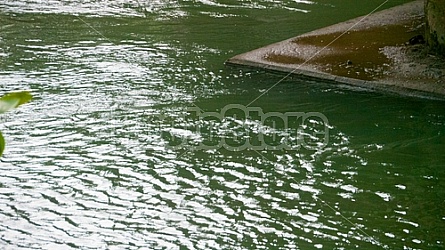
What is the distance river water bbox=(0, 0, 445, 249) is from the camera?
13.2ft

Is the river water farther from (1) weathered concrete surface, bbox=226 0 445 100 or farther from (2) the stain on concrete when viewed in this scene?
(2) the stain on concrete

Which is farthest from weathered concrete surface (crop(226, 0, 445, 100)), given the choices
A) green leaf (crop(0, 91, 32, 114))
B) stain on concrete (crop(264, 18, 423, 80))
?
green leaf (crop(0, 91, 32, 114))

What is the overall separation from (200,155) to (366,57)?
2803 millimetres

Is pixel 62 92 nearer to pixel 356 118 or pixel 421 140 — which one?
pixel 356 118

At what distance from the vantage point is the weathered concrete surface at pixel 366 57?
6738 millimetres

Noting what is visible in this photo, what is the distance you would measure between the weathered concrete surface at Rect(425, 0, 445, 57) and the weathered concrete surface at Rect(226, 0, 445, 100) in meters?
0.11

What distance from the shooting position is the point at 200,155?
5211 millimetres

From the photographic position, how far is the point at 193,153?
5.23 m

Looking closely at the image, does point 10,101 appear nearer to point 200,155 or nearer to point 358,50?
point 200,155

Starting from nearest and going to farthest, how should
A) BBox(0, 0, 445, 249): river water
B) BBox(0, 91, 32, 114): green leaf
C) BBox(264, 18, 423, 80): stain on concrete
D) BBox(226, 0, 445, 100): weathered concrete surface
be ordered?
BBox(0, 91, 32, 114): green leaf < BBox(0, 0, 445, 249): river water < BBox(226, 0, 445, 100): weathered concrete surface < BBox(264, 18, 423, 80): stain on concrete

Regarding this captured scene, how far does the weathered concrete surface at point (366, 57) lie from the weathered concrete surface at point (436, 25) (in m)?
0.11

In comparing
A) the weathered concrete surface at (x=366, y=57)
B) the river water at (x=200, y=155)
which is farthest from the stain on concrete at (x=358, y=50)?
the river water at (x=200, y=155)

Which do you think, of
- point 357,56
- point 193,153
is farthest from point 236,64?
point 193,153

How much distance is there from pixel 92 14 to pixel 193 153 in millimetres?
5380
